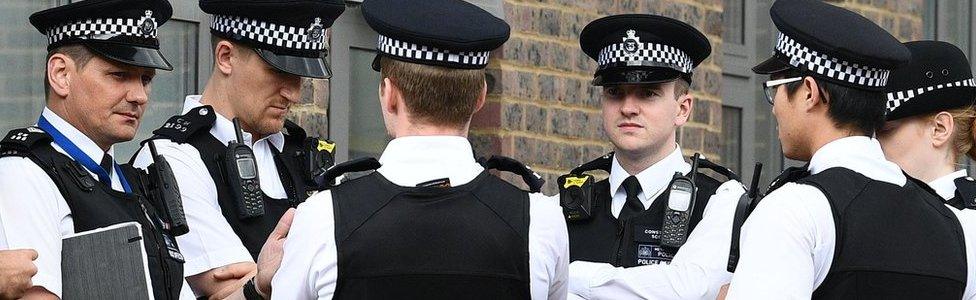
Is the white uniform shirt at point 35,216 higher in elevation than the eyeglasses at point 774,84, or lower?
lower

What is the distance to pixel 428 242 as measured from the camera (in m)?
4.15

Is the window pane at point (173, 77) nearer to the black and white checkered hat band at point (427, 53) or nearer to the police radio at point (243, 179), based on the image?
the police radio at point (243, 179)

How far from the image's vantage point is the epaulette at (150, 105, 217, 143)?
538 cm

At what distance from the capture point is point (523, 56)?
7.54 m

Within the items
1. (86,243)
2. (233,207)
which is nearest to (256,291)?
(86,243)

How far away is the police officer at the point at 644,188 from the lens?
5.55m

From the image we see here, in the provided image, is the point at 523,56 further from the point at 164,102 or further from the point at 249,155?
the point at 249,155

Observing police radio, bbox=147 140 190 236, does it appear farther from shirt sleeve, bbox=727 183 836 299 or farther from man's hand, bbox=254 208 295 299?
shirt sleeve, bbox=727 183 836 299

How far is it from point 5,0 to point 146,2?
1.27m

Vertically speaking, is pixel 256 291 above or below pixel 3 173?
below

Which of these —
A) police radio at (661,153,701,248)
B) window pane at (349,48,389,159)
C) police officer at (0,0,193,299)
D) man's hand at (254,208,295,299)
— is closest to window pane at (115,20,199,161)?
window pane at (349,48,389,159)

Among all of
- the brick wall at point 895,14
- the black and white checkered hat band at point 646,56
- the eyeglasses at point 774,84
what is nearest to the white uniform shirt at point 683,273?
the black and white checkered hat band at point 646,56

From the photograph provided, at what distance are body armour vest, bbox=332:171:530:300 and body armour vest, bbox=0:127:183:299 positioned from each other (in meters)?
0.77

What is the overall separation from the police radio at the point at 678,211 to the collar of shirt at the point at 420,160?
64.8 inches
